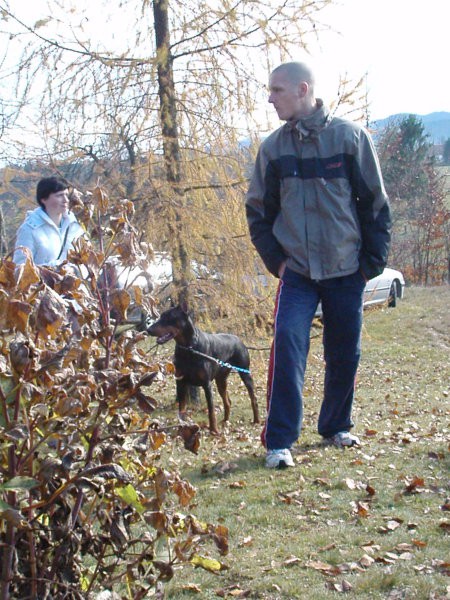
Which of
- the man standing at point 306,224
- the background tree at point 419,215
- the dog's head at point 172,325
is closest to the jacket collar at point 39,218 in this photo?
the dog's head at point 172,325

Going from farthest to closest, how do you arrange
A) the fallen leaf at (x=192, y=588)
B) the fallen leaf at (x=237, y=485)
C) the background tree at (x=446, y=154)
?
the background tree at (x=446, y=154)
the fallen leaf at (x=237, y=485)
the fallen leaf at (x=192, y=588)

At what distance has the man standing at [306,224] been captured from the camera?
5148mm

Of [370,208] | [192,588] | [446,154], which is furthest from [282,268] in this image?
[446,154]

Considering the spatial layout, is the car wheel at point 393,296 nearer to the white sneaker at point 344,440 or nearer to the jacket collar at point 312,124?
the white sneaker at point 344,440

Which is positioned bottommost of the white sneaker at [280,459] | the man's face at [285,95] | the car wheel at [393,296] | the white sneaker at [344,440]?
the car wheel at [393,296]

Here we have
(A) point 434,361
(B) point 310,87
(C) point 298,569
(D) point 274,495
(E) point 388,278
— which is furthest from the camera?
(E) point 388,278

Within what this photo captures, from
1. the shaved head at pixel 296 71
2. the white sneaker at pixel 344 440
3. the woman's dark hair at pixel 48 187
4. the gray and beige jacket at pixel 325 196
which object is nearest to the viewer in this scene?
the shaved head at pixel 296 71

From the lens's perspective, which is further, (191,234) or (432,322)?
(432,322)

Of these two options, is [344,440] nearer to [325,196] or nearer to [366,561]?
[325,196]

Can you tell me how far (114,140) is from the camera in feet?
26.7

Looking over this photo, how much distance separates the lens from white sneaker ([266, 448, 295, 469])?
205 inches

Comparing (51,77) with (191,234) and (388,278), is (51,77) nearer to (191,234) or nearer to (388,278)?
(191,234)

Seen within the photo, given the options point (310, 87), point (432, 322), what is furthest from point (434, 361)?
point (310, 87)

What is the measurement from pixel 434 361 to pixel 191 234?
7.60m
